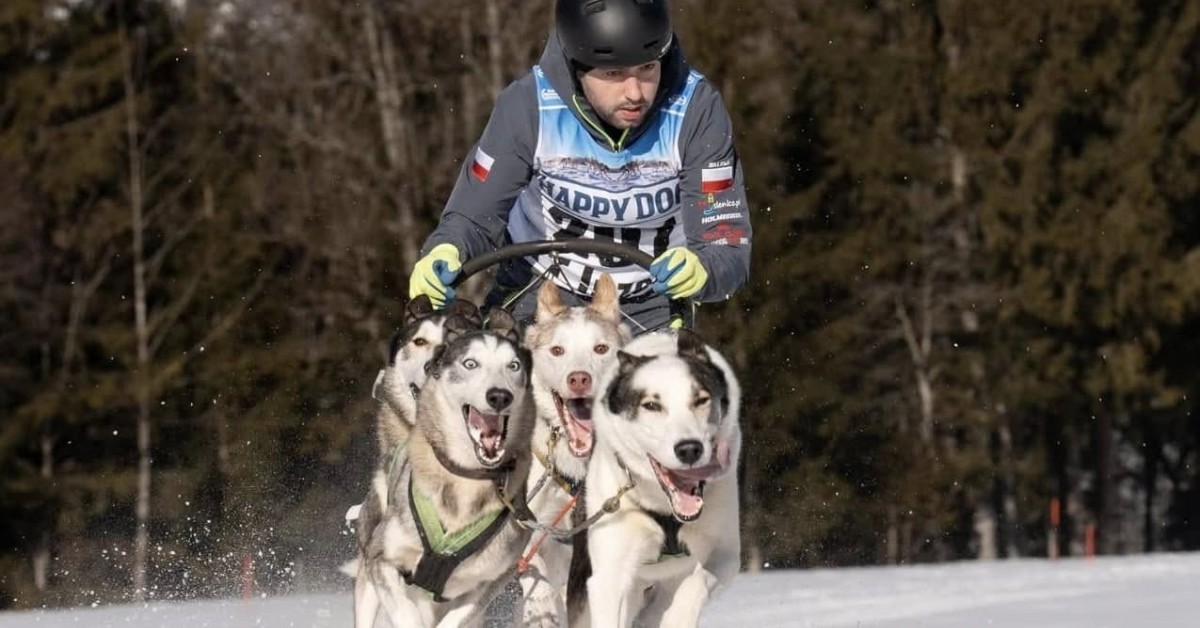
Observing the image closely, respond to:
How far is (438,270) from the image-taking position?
5.76 m

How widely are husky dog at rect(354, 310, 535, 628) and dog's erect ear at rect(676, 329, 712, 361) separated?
0.46 meters

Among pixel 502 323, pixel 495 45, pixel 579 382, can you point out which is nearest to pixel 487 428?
pixel 579 382

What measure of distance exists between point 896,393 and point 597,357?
20823mm

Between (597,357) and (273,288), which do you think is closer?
(597,357)

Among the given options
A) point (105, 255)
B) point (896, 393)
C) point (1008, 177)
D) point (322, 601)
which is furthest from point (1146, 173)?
point (322, 601)

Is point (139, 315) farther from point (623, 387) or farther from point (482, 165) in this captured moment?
point (623, 387)

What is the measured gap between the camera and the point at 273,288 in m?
24.9

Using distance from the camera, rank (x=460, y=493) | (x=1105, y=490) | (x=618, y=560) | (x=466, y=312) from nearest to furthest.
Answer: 1. (x=618, y=560)
2. (x=460, y=493)
3. (x=466, y=312)
4. (x=1105, y=490)

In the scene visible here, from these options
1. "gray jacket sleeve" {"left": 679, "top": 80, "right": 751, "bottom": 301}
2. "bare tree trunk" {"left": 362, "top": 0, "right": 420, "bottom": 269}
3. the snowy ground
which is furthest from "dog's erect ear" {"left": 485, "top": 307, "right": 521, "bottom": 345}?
"bare tree trunk" {"left": 362, "top": 0, "right": 420, "bottom": 269}

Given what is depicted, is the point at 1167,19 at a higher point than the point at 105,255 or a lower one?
higher

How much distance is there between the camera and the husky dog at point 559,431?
18.5 feet

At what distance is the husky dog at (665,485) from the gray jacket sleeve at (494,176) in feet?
3.04

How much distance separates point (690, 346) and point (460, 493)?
2.49 ft

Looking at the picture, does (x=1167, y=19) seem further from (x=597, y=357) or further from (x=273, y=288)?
(x=597, y=357)
